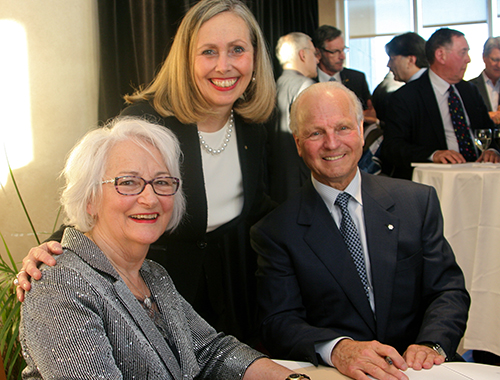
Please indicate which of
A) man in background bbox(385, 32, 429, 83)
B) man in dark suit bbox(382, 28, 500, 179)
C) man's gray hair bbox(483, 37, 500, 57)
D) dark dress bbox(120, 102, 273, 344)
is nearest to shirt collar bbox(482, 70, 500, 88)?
man's gray hair bbox(483, 37, 500, 57)

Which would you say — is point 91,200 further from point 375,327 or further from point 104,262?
point 375,327

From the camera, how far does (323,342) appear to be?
1438 mm

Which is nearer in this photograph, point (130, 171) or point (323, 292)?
point (130, 171)

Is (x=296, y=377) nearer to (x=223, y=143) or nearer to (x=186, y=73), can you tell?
(x=223, y=143)

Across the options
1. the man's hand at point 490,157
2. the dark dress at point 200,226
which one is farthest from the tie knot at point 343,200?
the man's hand at point 490,157

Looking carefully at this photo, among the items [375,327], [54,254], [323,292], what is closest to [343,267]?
[323,292]

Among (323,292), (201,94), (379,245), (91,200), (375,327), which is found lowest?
(375,327)

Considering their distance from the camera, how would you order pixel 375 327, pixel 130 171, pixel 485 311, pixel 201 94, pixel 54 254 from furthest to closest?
pixel 485 311 < pixel 201 94 < pixel 375 327 < pixel 130 171 < pixel 54 254

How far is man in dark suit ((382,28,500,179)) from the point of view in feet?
12.3

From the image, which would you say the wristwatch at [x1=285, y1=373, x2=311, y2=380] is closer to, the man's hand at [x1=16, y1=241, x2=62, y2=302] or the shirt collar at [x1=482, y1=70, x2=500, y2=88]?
the man's hand at [x1=16, y1=241, x2=62, y2=302]

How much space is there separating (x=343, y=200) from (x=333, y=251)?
0.21m

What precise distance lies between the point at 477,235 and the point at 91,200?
7.70 feet

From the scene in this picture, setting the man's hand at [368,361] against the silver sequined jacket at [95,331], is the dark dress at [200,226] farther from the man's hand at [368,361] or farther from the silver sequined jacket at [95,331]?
the man's hand at [368,361]

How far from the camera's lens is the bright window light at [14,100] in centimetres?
268
